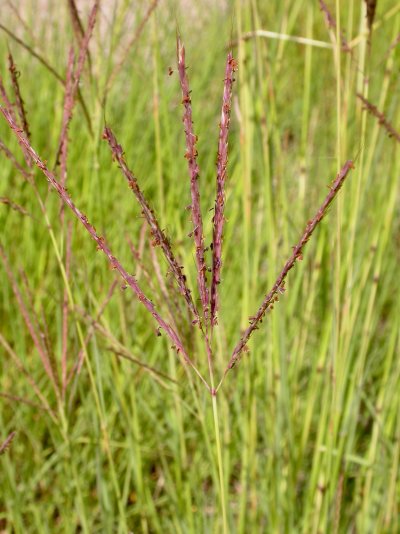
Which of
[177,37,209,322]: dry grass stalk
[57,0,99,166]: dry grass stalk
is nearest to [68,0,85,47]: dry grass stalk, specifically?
[57,0,99,166]: dry grass stalk

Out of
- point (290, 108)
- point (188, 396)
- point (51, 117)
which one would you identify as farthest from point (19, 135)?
point (290, 108)

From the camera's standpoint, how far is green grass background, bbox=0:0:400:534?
1.36 metres

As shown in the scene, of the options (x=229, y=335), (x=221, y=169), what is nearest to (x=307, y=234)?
(x=221, y=169)

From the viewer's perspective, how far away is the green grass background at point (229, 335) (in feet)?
4.45

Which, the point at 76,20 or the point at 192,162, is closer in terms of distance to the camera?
the point at 192,162

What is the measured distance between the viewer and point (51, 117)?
2.57m

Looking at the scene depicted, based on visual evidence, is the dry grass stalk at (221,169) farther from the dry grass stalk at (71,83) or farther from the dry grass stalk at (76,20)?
the dry grass stalk at (76,20)

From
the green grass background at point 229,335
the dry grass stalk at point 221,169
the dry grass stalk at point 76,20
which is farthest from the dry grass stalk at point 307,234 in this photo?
the dry grass stalk at point 76,20

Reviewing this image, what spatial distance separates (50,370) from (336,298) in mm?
392

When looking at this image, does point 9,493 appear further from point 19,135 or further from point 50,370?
point 19,135

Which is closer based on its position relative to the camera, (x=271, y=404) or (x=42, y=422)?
(x=271, y=404)

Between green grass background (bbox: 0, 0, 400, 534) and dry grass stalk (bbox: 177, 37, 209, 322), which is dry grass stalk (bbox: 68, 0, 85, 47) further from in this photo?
dry grass stalk (bbox: 177, 37, 209, 322)

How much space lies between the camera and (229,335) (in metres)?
2.00

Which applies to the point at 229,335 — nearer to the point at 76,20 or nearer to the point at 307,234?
the point at 76,20
